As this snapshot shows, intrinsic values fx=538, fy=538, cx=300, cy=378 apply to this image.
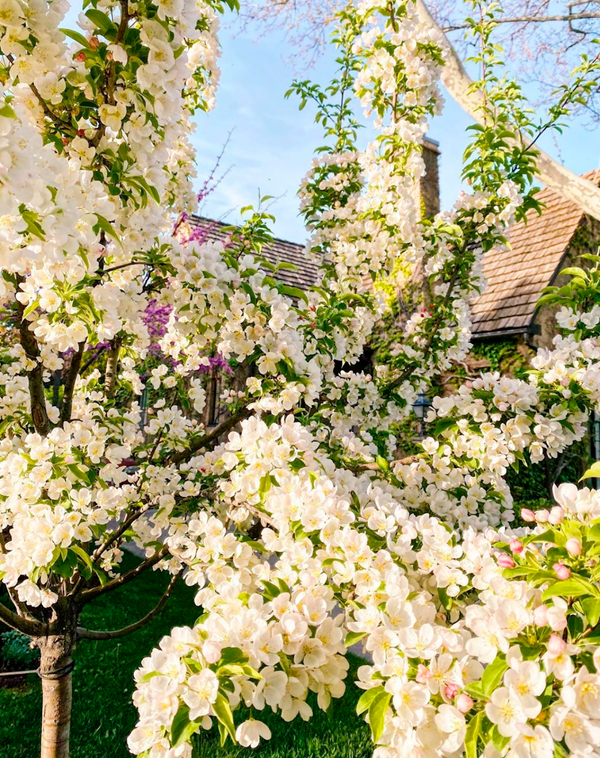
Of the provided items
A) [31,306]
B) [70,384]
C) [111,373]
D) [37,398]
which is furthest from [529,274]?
[31,306]

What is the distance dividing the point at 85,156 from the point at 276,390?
1155 mm

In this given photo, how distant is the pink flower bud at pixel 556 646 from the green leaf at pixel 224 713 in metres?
0.61

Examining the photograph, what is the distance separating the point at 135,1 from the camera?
165cm

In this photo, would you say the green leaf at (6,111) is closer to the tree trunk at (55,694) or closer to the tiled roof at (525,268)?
the tree trunk at (55,694)

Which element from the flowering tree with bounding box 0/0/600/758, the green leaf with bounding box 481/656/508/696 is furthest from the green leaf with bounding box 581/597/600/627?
the green leaf with bounding box 481/656/508/696

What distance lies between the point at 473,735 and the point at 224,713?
1.55 ft

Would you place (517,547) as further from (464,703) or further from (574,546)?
(464,703)

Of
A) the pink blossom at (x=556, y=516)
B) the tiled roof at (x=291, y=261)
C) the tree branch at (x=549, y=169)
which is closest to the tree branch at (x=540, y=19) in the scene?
the tree branch at (x=549, y=169)

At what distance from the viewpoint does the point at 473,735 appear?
3.15 ft

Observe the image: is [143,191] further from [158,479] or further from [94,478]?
[158,479]

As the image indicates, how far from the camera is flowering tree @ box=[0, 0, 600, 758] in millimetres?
1053

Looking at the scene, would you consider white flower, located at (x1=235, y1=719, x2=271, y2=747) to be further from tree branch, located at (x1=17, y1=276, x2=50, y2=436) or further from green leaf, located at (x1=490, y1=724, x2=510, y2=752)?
tree branch, located at (x1=17, y1=276, x2=50, y2=436)

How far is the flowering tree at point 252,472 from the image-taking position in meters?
1.05

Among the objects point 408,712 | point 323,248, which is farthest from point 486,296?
point 408,712
